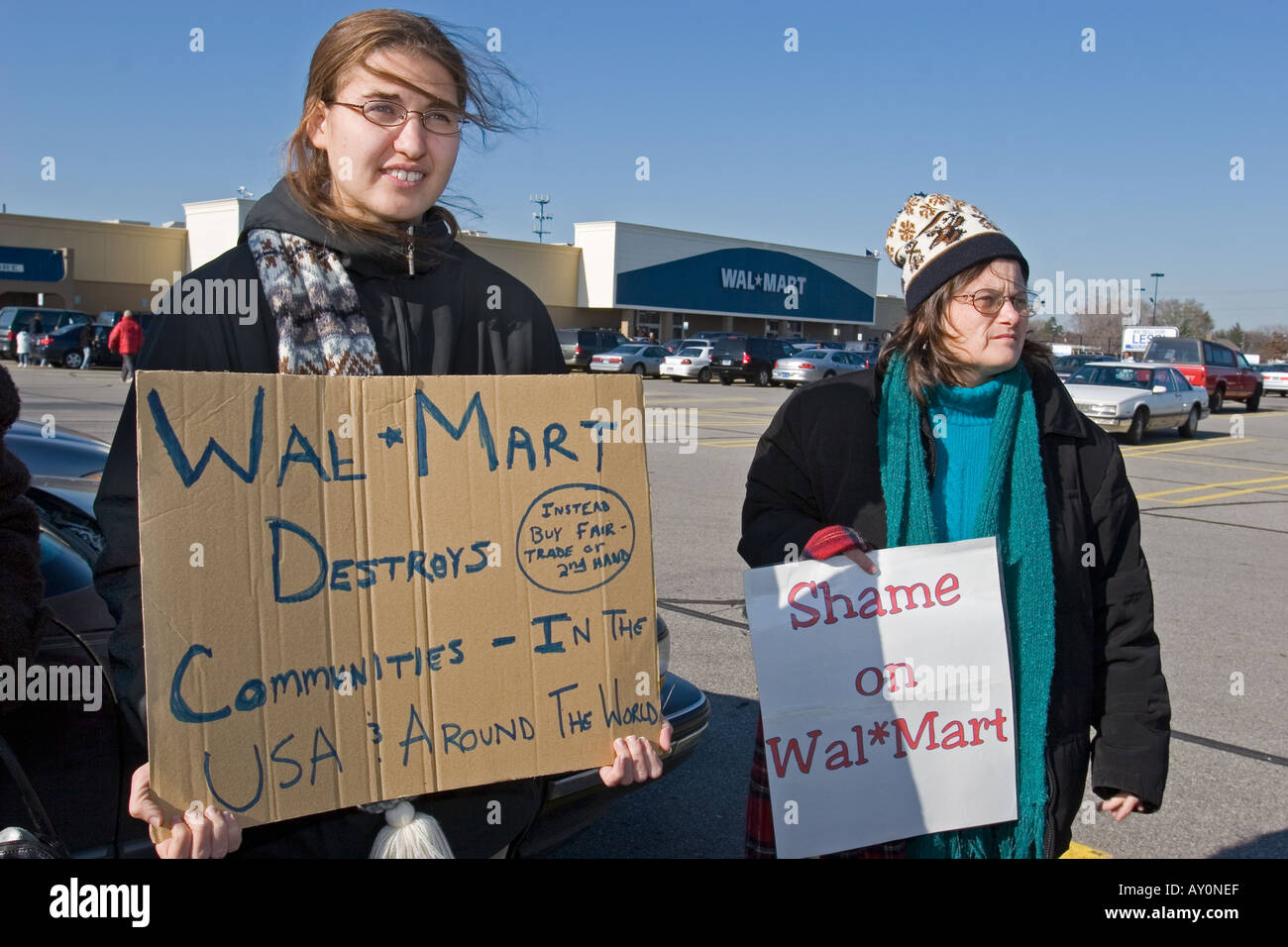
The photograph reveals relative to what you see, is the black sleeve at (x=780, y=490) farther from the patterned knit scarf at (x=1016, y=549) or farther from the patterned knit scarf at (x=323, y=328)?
the patterned knit scarf at (x=323, y=328)

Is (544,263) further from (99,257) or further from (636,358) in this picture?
(99,257)

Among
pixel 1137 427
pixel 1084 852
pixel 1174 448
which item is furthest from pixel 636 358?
pixel 1084 852

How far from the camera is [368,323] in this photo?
185 centimetres

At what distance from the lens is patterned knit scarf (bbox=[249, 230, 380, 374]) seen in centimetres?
176

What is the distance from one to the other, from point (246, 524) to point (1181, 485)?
13.7 metres

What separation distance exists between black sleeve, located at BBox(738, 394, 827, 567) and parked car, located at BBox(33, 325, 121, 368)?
3058 cm

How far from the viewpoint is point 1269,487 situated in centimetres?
1373

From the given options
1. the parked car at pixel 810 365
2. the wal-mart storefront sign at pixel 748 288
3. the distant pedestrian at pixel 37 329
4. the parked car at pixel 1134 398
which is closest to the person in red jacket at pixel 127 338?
the distant pedestrian at pixel 37 329

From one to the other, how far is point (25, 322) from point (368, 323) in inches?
1325

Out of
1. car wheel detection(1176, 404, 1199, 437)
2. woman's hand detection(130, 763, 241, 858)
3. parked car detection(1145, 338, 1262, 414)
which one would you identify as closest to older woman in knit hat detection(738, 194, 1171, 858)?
woman's hand detection(130, 763, 241, 858)

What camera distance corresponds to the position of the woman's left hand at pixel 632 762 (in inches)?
73.7

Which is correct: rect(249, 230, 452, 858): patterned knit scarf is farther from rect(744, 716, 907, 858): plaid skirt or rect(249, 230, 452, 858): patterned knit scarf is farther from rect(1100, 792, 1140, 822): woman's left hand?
rect(1100, 792, 1140, 822): woman's left hand

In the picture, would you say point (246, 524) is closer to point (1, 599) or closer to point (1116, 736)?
point (1, 599)

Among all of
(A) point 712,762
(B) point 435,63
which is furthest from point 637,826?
(B) point 435,63
